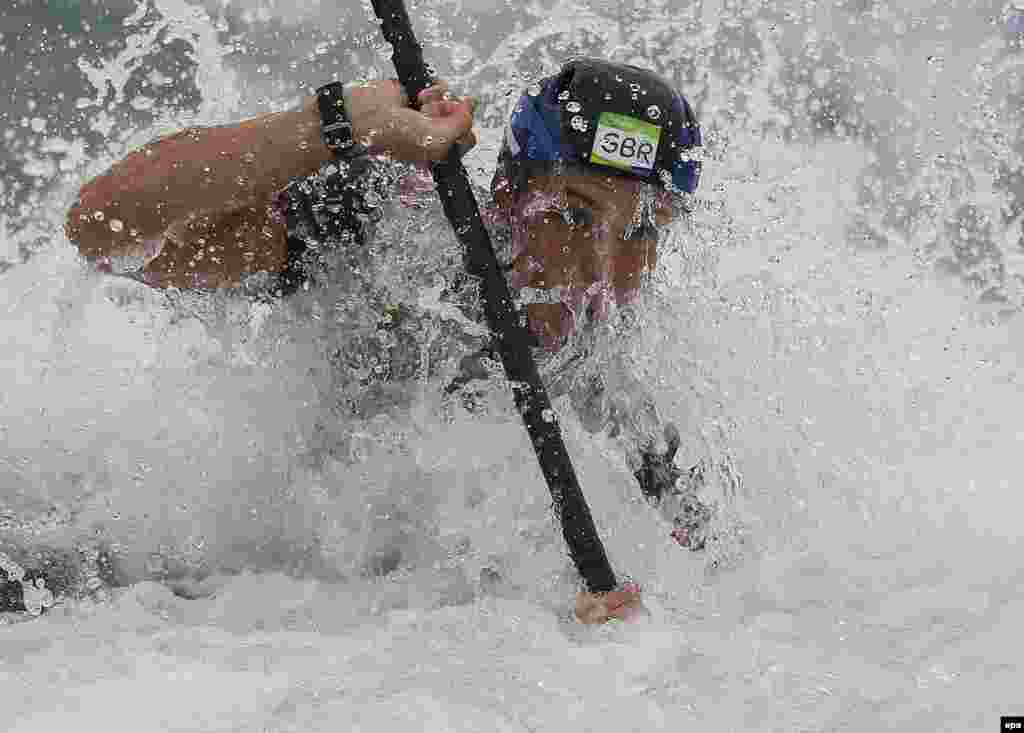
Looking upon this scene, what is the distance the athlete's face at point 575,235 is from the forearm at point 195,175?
1.75 ft

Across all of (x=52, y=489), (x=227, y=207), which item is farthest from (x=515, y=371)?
(x=52, y=489)

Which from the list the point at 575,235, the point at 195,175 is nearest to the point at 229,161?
the point at 195,175

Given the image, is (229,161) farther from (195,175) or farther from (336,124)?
(336,124)

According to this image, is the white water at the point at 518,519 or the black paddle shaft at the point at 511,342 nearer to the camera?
the white water at the point at 518,519

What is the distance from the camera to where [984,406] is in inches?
153

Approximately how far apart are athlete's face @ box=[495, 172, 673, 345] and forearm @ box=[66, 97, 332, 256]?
53 cm

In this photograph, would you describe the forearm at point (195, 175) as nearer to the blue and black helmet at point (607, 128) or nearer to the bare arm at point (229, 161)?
the bare arm at point (229, 161)

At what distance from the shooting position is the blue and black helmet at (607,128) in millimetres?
2252

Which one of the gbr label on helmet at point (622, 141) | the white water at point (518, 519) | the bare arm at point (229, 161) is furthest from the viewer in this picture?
the gbr label on helmet at point (622, 141)

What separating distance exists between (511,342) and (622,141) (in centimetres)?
56

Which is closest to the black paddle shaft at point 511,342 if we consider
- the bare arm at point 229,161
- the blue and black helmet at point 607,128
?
the bare arm at point 229,161

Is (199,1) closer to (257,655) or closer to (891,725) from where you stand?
(257,655)

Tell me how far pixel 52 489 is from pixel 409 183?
122 cm

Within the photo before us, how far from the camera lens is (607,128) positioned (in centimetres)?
224
